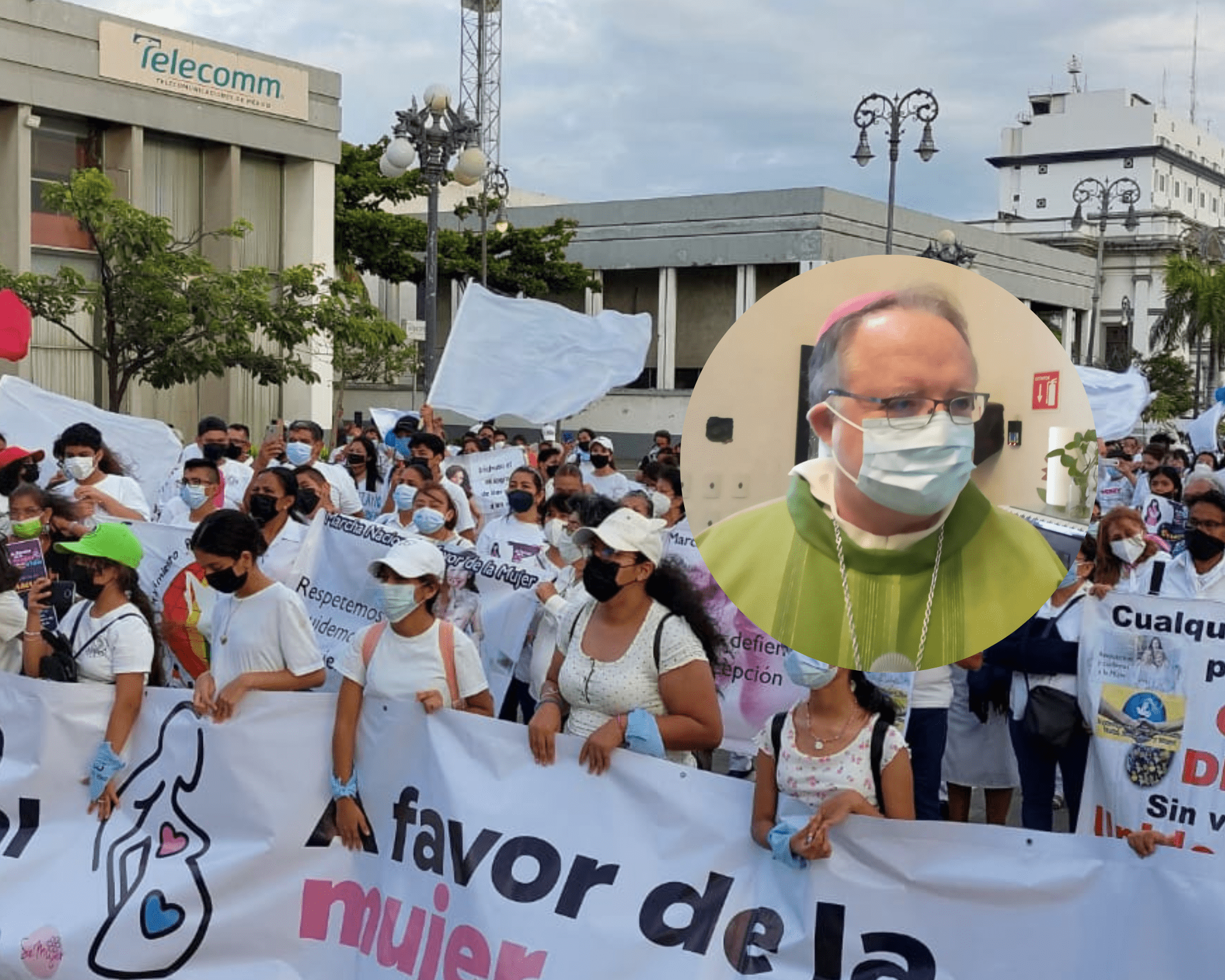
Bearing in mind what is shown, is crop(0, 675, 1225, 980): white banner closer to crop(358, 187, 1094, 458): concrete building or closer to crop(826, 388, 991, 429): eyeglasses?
crop(826, 388, 991, 429): eyeglasses

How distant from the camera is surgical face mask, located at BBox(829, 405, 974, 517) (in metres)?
2.28

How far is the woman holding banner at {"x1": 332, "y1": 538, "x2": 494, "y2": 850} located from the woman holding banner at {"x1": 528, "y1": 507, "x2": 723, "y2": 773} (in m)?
0.37

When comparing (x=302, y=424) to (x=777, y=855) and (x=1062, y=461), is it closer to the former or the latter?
(x=777, y=855)

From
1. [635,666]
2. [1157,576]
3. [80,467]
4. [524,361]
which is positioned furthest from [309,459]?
[635,666]

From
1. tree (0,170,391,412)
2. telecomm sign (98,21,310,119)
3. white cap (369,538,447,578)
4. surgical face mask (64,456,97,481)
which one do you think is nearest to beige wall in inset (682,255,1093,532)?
white cap (369,538,447,578)

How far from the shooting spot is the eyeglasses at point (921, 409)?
229 centimetres

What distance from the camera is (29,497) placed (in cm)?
657

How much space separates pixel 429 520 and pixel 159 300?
51.4 ft

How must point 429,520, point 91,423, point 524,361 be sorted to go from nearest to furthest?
1. point 429,520
2. point 91,423
3. point 524,361

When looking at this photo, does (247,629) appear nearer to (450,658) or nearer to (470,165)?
(450,658)

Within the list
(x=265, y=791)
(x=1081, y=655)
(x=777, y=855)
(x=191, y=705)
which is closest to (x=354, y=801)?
Result: (x=265, y=791)

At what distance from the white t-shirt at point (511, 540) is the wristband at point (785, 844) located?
360 cm

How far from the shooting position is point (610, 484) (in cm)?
1109

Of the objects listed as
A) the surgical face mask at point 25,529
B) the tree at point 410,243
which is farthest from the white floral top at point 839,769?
the tree at point 410,243
